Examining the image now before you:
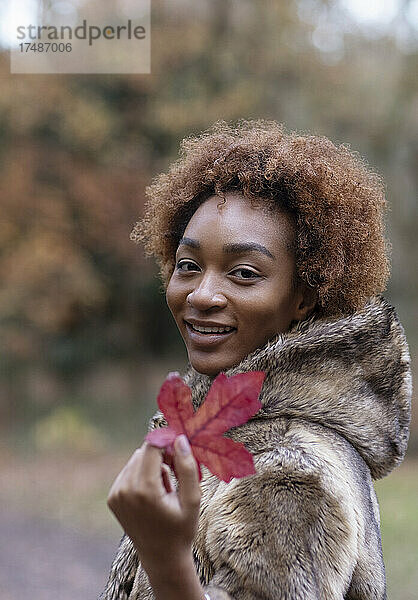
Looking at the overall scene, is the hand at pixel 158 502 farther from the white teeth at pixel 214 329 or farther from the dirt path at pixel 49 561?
the dirt path at pixel 49 561

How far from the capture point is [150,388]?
13156 millimetres

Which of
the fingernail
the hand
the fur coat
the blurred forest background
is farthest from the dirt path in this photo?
the fingernail

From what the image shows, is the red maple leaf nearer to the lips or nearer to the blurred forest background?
the lips

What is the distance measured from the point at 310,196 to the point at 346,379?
1.60ft

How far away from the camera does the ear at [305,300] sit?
205cm

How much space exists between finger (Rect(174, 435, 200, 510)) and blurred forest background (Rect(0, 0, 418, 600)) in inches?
341

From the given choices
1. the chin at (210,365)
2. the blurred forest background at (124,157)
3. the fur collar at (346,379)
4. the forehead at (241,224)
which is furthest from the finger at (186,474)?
the blurred forest background at (124,157)

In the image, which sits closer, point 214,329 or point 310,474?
point 310,474

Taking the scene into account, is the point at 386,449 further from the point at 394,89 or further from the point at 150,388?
the point at 150,388

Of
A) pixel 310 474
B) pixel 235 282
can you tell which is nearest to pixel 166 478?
pixel 310 474

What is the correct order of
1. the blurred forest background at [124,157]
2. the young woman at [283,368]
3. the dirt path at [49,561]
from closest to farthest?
the young woman at [283,368], the dirt path at [49,561], the blurred forest background at [124,157]

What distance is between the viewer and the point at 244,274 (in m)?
1.93

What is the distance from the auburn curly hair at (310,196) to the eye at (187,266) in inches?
7.8

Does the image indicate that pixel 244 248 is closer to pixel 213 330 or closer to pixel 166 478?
pixel 213 330
